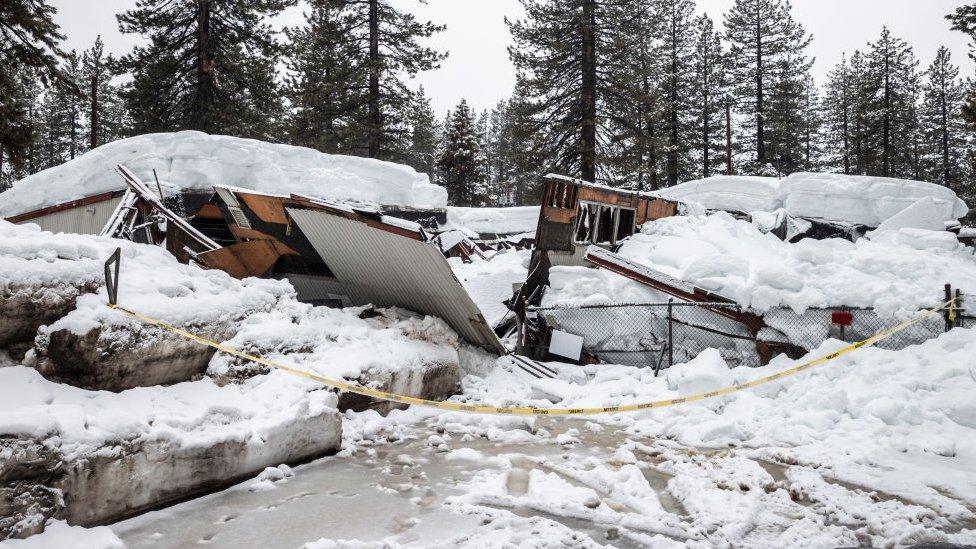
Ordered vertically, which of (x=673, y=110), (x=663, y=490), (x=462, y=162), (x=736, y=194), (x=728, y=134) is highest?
(x=673, y=110)

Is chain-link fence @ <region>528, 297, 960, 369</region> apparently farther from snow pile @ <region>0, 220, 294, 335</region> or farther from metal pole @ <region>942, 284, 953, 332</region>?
snow pile @ <region>0, 220, 294, 335</region>

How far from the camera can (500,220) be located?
23516mm

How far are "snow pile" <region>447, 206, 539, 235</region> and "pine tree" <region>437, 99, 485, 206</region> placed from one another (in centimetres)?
911

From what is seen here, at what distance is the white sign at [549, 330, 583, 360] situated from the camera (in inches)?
389

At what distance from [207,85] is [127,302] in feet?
54.4

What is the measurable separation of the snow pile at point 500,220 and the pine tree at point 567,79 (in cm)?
307

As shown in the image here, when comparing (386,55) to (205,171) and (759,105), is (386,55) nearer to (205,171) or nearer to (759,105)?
(205,171)

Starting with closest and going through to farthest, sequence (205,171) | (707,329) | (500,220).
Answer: (707,329), (205,171), (500,220)

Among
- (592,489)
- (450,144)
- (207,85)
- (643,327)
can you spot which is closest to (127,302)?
(592,489)

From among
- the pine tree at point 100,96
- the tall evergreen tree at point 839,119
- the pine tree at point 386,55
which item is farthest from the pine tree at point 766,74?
the pine tree at point 100,96

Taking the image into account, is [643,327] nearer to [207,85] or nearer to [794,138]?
[207,85]

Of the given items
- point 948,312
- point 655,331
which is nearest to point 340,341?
point 655,331

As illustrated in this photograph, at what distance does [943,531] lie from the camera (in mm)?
3869

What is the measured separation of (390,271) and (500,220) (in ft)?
51.5
